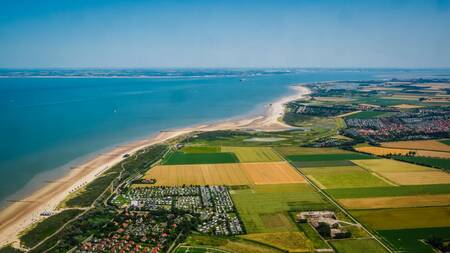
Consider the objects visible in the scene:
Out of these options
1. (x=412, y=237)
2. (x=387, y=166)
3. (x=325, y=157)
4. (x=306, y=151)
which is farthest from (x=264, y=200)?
(x=306, y=151)

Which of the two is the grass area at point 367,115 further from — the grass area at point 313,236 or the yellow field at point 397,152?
the grass area at point 313,236

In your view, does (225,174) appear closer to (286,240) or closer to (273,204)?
(273,204)

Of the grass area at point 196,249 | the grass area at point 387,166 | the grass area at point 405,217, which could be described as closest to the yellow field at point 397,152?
the grass area at point 387,166

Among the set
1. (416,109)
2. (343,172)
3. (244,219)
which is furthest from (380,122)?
(244,219)

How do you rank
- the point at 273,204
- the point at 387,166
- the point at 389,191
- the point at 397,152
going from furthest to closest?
the point at 397,152 < the point at 387,166 < the point at 389,191 < the point at 273,204

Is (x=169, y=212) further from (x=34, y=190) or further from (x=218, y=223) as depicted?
(x=34, y=190)
